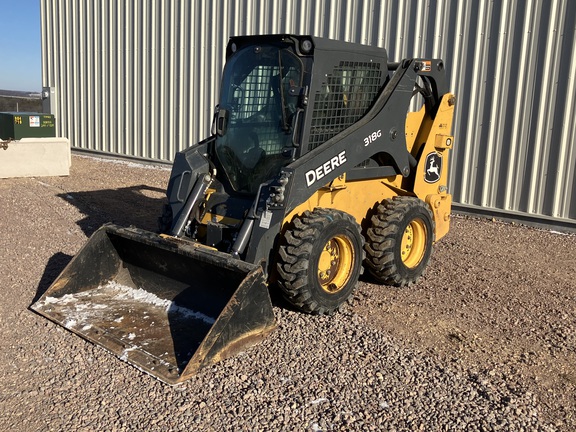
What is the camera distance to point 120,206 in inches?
371

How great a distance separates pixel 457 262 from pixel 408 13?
4705 mm

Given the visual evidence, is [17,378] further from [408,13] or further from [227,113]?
[408,13]

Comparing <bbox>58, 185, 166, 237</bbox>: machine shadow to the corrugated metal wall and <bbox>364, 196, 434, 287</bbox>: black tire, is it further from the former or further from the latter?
the corrugated metal wall

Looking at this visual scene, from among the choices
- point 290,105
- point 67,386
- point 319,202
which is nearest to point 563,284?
→ point 319,202

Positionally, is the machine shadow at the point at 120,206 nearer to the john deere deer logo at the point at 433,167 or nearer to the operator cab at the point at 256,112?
the operator cab at the point at 256,112

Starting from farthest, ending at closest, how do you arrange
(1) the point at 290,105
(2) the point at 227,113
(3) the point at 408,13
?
(3) the point at 408,13
(2) the point at 227,113
(1) the point at 290,105

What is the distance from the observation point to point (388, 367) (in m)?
A: 4.48

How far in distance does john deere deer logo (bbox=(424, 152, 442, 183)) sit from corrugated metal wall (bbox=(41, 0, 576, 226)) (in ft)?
9.44

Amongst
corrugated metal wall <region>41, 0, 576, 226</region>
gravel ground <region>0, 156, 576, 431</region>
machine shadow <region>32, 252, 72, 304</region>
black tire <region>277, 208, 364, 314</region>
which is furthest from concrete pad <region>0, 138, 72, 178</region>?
black tire <region>277, 208, 364, 314</region>

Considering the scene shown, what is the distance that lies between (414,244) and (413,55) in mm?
4681


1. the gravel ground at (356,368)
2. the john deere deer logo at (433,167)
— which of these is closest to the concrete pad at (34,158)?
the gravel ground at (356,368)

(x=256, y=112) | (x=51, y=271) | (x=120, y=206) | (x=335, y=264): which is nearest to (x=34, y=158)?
(x=120, y=206)

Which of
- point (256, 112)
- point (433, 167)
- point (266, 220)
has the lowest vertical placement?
point (266, 220)

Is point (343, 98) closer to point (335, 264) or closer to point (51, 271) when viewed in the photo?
point (335, 264)
